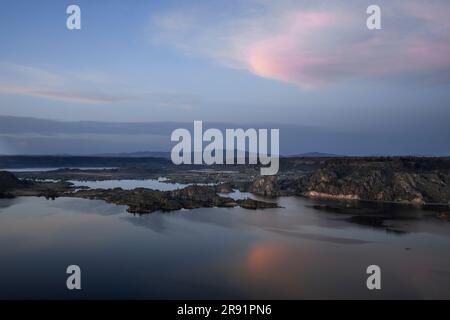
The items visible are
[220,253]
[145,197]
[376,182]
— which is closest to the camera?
[220,253]

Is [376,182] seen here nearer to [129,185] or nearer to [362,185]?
[362,185]

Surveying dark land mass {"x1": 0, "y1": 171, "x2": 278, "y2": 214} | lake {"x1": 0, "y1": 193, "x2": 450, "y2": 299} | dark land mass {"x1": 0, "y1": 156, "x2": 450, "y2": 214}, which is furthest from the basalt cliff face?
dark land mass {"x1": 0, "y1": 171, "x2": 278, "y2": 214}

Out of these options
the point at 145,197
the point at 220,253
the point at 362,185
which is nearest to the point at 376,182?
the point at 362,185

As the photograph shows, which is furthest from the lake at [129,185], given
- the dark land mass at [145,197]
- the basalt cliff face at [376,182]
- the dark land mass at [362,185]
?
the basalt cliff face at [376,182]

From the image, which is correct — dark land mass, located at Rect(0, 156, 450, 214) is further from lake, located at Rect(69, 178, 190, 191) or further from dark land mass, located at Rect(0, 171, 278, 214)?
lake, located at Rect(69, 178, 190, 191)
